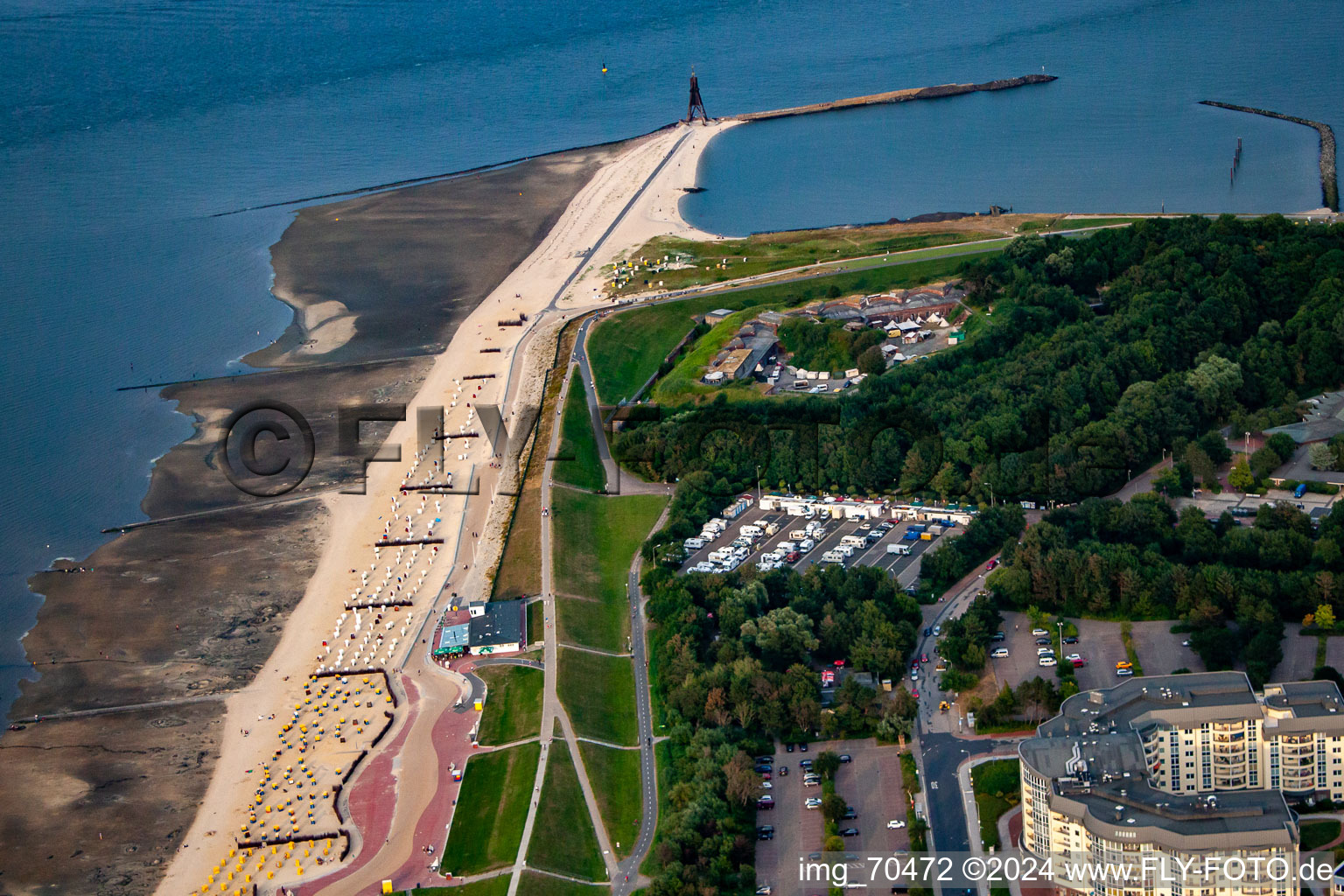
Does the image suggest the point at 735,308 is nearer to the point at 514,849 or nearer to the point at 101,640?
the point at 101,640

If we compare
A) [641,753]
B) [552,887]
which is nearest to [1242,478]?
[641,753]

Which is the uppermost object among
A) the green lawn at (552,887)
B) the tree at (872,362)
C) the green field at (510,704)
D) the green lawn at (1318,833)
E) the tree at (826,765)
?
the tree at (872,362)

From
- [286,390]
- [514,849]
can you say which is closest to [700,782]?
[514,849]

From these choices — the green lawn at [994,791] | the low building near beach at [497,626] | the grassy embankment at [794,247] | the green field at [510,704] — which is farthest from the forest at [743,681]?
the grassy embankment at [794,247]

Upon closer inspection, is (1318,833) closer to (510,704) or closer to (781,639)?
(781,639)

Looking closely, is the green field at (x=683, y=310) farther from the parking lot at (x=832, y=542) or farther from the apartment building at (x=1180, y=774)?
the apartment building at (x=1180, y=774)
